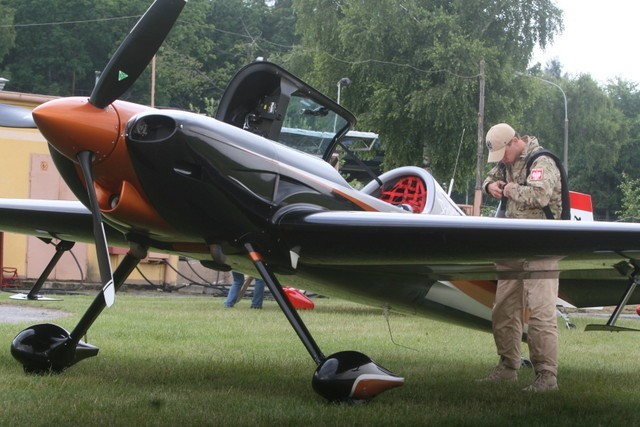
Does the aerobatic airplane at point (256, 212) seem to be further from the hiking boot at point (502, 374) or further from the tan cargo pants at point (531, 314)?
the hiking boot at point (502, 374)

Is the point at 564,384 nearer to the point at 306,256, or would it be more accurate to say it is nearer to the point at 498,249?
the point at 498,249

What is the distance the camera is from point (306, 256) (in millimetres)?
6391

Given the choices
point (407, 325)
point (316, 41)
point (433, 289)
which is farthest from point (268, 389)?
point (316, 41)

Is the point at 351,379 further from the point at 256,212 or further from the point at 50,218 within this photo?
the point at 50,218

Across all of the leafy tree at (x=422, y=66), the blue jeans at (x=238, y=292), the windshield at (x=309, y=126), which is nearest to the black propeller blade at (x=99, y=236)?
the windshield at (x=309, y=126)

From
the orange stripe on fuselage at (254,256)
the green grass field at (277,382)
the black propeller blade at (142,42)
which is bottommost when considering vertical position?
the green grass field at (277,382)

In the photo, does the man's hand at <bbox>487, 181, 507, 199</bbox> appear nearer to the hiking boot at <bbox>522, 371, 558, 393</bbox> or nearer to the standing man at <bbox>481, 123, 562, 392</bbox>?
the standing man at <bbox>481, 123, 562, 392</bbox>

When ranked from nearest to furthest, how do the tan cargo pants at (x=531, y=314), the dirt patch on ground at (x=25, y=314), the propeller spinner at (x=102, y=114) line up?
the propeller spinner at (x=102, y=114) → the tan cargo pants at (x=531, y=314) → the dirt patch on ground at (x=25, y=314)

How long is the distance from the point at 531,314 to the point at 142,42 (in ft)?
12.4

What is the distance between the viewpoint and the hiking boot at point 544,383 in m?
7.19

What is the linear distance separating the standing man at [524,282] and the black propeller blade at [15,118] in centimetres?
380

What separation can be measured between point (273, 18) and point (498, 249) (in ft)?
211

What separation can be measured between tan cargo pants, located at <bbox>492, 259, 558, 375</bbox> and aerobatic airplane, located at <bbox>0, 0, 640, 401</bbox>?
15cm

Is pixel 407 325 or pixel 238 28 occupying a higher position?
pixel 238 28
